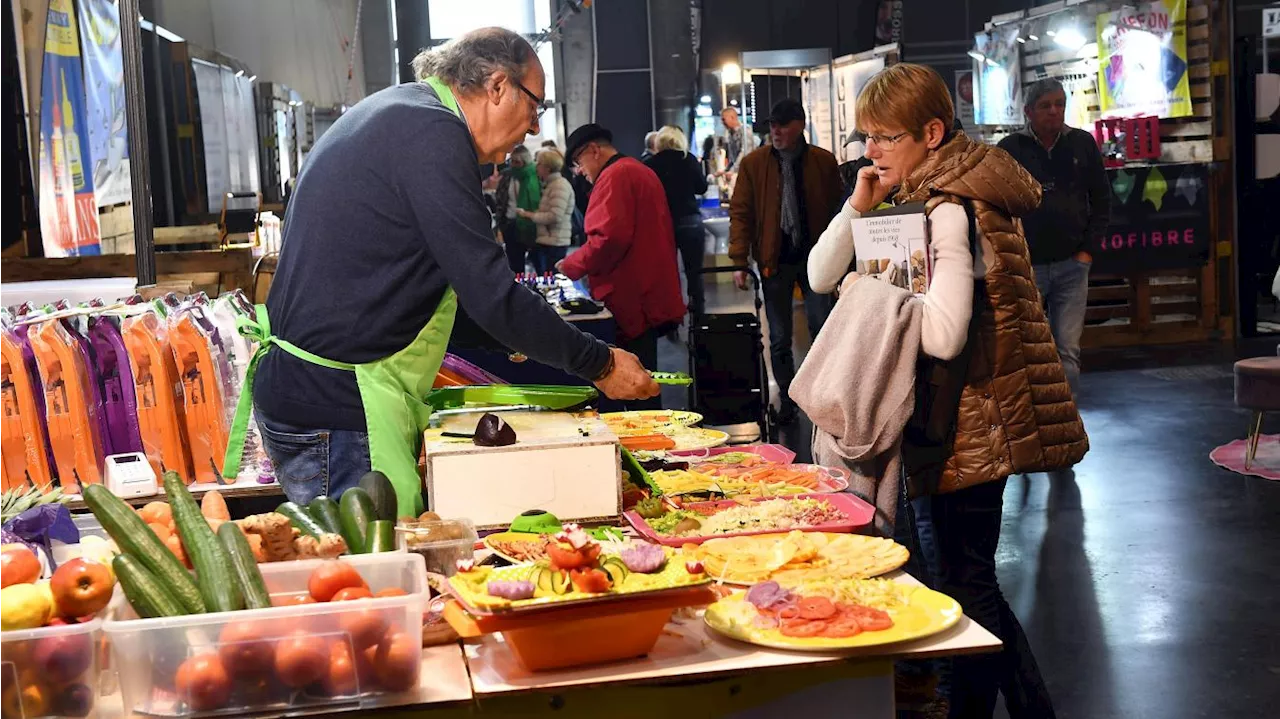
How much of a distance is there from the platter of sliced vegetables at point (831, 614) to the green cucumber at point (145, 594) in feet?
2.51

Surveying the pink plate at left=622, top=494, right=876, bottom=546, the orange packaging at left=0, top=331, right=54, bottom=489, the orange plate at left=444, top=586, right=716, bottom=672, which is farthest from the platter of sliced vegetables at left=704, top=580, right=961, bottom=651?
the orange packaging at left=0, top=331, right=54, bottom=489

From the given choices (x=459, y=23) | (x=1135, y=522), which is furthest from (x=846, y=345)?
(x=459, y=23)

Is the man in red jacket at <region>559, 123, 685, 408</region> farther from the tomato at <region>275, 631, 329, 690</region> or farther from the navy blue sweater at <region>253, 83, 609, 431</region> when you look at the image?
the tomato at <region>275, 631, 329, 690</region>

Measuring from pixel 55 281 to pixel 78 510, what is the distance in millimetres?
2009

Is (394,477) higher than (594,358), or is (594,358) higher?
(594,358)

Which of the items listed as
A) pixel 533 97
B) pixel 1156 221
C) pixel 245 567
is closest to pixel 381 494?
pixel 245 567

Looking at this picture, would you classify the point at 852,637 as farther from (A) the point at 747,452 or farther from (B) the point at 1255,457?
(B) the point at 1255,457

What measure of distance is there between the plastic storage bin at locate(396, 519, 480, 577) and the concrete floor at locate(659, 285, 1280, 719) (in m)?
2.09

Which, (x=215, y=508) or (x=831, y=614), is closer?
(x=831, y=614)

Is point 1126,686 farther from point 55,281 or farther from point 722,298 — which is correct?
point 722,298

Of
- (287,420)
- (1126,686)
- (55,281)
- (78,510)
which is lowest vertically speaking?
(1126,686)

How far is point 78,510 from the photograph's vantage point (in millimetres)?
3508

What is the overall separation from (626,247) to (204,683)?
17.6 ft

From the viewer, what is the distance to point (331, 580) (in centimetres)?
194
